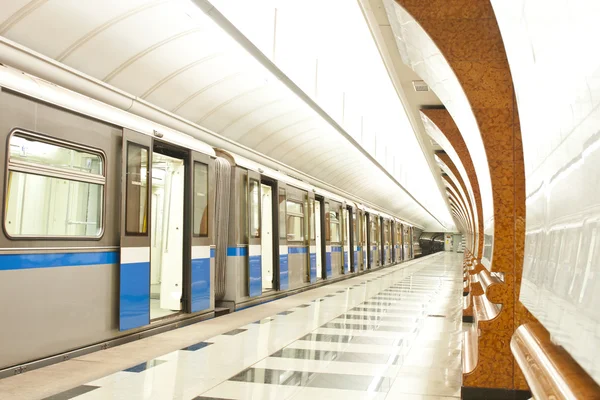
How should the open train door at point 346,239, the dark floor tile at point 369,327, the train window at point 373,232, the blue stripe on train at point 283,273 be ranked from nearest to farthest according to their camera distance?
the dark floor tile at point 369,327
the blue stripe on train at point 283,273
the open train door at point 346,239
the train window at point 373,232

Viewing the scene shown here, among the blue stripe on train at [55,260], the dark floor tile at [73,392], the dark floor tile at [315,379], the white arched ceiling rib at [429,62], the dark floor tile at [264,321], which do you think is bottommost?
the dark floor tile at [315,379]

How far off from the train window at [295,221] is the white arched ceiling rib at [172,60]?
1406 millimetres

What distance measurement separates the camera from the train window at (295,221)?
39.1ft

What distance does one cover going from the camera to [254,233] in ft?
31.7

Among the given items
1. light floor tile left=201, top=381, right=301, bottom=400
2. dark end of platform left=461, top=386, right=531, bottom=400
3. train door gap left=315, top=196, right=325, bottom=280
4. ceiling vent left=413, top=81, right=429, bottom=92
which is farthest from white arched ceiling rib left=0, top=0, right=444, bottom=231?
dark end of platform left=461, top=386, right=531, bottom=400

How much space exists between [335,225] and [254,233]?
7.49m

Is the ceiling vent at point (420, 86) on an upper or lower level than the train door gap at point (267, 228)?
upper

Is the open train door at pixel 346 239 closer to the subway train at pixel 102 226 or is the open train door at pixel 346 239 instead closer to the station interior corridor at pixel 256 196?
the station interior corridor at pixel 256 196

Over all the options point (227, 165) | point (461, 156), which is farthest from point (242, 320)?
point (461, 156)

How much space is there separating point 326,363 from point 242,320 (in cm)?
294

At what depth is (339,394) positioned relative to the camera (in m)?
3.98

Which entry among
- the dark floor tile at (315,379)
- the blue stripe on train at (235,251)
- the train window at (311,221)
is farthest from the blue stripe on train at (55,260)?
the train window at (311,221)

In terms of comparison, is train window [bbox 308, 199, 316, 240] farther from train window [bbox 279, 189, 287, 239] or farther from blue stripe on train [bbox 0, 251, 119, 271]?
blue stripe on train [bbox 0, 251, 119, 271]

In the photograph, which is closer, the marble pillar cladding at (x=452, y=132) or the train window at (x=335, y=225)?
the marble pillar cladding at (x=452, y=132)
